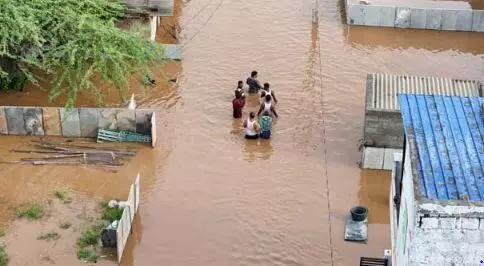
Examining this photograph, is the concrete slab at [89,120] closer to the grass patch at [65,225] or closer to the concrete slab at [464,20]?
the grass patch at [65,225]

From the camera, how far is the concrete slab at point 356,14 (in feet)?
88.0

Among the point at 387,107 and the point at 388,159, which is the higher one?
the point at 387,107

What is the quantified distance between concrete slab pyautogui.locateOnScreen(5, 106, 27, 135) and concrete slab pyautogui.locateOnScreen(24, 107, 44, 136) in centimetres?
10

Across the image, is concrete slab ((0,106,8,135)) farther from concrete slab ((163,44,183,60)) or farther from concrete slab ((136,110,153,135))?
concrete slab ((163,44,183,60))

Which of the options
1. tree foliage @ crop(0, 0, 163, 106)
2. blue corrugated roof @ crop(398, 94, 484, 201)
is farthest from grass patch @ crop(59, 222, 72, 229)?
blue corrugated roof @ crop(398, 94, 484, 201)

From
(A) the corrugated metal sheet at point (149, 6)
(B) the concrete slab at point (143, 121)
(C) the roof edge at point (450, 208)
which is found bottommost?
(B) the concrete slab at point (143, 121)

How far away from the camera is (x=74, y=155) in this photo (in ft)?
61.8

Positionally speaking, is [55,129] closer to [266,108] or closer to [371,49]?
[266,108]

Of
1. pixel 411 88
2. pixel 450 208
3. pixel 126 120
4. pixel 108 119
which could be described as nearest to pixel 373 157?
pixel 411 88

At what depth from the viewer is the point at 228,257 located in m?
15.7

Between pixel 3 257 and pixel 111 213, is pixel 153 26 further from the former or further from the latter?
pixel 3 257

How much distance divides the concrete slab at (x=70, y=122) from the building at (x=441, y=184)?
985 centimetres

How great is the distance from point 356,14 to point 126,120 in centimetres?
1082

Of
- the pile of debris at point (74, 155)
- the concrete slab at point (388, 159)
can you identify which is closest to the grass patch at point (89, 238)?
the pile of debris at point (74, 155)
